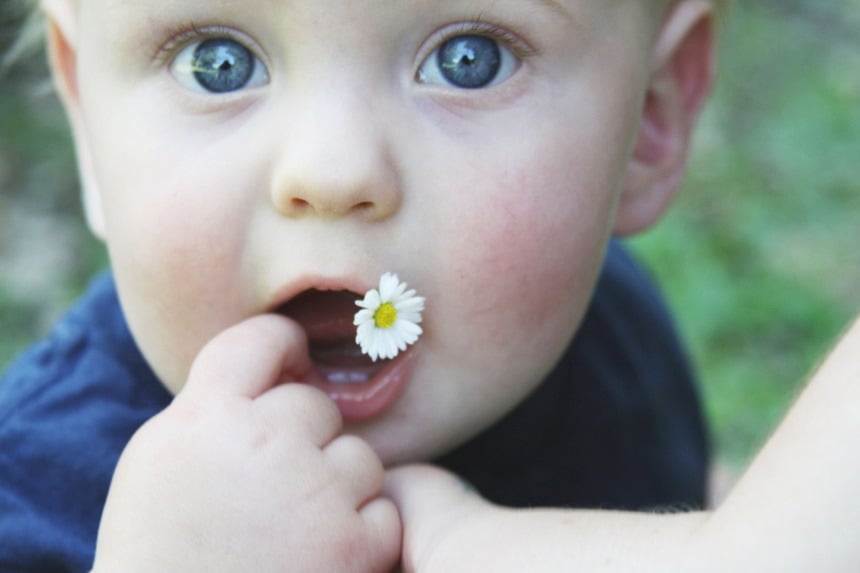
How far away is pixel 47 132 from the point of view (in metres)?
2.92

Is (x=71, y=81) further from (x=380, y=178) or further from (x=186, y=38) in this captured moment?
(x=380, y=178)

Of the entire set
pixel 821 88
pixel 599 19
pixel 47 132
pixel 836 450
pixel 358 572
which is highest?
pixel 821 88

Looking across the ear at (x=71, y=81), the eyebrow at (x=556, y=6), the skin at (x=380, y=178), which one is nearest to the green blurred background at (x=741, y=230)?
the ear at (x=71, y=81)

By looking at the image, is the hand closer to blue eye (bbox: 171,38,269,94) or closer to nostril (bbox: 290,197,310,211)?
nostril (bbox: 290,197,310,211)

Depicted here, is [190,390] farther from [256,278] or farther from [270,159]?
[270,159]

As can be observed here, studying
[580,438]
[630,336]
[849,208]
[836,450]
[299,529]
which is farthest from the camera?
[849,208]

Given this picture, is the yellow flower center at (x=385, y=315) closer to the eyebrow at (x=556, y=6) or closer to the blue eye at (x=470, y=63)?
the blue eye at (x=470, y=63)

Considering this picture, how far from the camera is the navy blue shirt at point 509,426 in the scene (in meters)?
1.26

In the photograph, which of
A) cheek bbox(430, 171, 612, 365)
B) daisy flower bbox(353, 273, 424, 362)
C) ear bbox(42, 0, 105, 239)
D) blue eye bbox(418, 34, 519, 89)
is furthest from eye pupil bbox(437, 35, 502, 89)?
ear bbox(42, 0, 105, 239)

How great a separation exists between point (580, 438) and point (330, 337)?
0.56m

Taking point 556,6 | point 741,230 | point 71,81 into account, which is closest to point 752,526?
point 556,6

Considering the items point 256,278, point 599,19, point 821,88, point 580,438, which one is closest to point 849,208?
point 821,88

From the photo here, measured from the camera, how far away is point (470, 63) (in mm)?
1209

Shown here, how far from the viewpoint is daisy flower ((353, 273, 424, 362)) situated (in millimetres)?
1104
